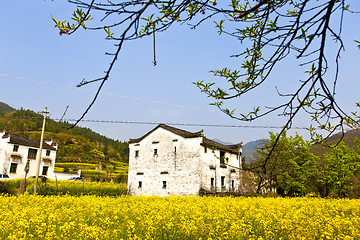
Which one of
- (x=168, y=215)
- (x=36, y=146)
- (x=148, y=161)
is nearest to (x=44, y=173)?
(x=36, y=146)

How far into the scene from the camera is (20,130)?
107 metres

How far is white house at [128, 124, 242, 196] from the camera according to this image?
86.4 feet

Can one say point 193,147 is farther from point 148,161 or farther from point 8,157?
point 8,157

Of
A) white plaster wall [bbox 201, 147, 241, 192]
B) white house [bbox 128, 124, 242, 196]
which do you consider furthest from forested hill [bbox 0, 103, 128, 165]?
white plaster wall [bbox 201, 147, 241, 192]

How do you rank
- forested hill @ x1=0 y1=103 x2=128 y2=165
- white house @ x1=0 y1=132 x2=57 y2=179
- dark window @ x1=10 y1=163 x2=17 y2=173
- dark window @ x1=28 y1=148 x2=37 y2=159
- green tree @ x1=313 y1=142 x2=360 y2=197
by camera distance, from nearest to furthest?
green tree @ x1=313 y1=142 x2=360 y2=197, white house @ x1=0 y1=132 x2=57 y2=179, dark window @ x1=10 y1=163 x2=17 y2=173, dark window @ x1=28 y1=148 x2=37 y2=159, forested hill @ x1=0 y1=103 x2=128 y2=165

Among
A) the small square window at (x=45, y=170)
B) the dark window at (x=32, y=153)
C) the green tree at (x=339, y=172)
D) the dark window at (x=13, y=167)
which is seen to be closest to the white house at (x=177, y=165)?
the green tree at (x=339, y=172)

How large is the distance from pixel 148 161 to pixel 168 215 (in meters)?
22.8

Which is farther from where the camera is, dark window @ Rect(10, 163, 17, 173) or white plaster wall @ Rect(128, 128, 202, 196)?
dark window @ Rect(10, 163, 17, 173)

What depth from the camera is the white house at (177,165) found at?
2633 centimetres

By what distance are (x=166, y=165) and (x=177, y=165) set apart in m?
1.50

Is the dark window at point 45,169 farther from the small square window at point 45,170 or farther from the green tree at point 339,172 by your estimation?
the green tree at point 339,172

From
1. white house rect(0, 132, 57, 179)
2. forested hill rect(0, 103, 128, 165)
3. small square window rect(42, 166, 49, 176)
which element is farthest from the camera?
forested hill rect(0, 103, 128, 165)

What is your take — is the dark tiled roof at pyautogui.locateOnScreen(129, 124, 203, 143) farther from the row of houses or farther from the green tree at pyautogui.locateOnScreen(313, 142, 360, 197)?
the green tree at pyautogui.locateOnScreen(313, 142, 360, 197)

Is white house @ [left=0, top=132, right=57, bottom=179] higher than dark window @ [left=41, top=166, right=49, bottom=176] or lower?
higher
